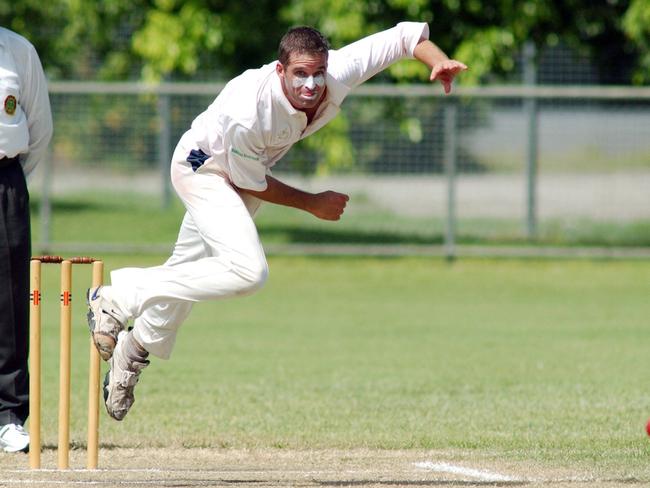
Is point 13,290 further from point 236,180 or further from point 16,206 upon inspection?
point 236,180

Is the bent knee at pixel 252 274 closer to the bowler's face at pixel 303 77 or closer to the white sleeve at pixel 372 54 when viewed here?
the bowler's face at pixel 303 77

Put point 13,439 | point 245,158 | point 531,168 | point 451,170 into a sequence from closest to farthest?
point 245,158 → point 13,439 → point 451,170 → point 531,168

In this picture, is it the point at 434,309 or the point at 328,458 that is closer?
the point at 328,458

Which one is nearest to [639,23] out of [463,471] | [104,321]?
[463,471]

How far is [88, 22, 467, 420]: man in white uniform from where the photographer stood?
6.13 m

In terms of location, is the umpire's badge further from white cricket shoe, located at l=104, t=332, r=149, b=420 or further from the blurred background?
the blurred background

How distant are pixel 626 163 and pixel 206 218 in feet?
42.7

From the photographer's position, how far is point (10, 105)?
6.97 metres

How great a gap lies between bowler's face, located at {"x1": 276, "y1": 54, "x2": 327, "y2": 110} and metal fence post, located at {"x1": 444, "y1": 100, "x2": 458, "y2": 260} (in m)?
11.9

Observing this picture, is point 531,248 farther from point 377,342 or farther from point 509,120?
point 377,342

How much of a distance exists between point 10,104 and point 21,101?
5.8 inches

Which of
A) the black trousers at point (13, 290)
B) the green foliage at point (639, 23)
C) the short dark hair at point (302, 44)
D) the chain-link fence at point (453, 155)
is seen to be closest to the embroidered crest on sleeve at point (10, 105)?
the black trousers at point (13, 290)

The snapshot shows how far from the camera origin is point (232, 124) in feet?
20.1

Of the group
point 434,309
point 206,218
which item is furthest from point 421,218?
point 206,218
